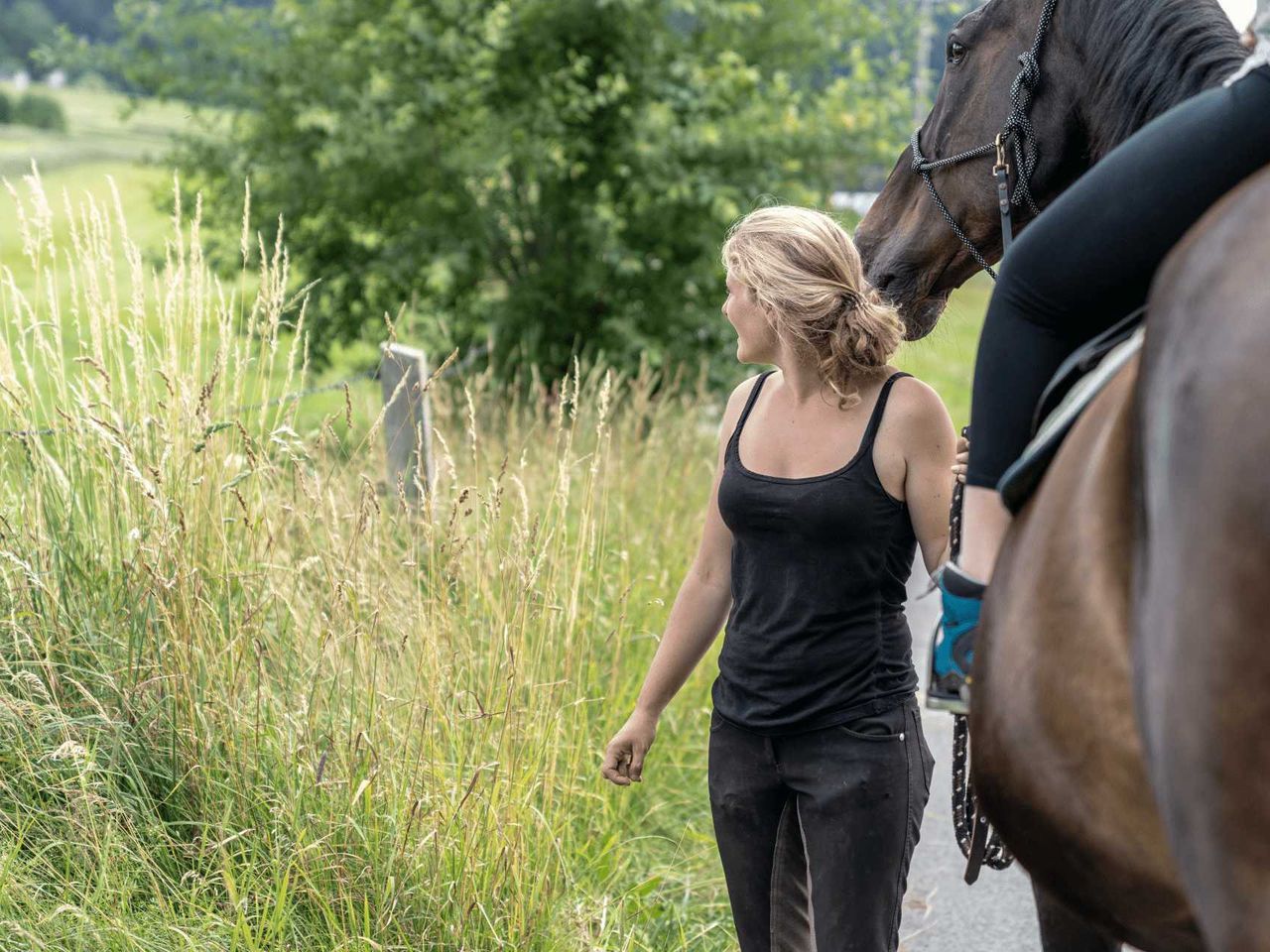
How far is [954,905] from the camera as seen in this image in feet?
13.6

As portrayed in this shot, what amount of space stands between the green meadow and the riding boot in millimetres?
1122

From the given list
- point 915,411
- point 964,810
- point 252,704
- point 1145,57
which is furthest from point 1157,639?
point 252,704

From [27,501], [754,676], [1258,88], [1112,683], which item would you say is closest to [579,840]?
[754,676]

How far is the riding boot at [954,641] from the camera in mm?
1897

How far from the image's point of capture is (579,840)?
12.7ft

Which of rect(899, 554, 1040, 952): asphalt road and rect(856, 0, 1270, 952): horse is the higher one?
rect(856, 0, 1270, 952): horse

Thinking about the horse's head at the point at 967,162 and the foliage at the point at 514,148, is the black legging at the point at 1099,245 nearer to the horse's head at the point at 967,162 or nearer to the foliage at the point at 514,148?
the horse's head at the point at 967,162

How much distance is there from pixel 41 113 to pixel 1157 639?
88.4 feet

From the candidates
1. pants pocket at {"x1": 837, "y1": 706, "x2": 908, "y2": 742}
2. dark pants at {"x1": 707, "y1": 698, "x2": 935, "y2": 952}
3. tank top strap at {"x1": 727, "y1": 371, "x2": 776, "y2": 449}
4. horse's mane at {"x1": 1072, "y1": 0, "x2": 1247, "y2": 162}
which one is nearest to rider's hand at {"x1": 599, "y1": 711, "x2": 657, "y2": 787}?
dark pants at {"x1": 707, "y1": 698, "x2": 935, "y2": 952}

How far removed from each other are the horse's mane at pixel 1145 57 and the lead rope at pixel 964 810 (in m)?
0.73

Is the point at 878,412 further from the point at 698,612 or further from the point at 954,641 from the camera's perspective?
the point at 954,641

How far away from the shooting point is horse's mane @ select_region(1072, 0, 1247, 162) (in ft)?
7.55

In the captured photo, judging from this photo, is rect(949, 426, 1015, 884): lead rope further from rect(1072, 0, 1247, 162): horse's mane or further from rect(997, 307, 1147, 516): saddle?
rect(1072, 0, 1247, 162): horse's mane

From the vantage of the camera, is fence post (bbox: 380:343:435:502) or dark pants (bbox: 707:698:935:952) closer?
dark pants (bbox: 707:698:935:952)
